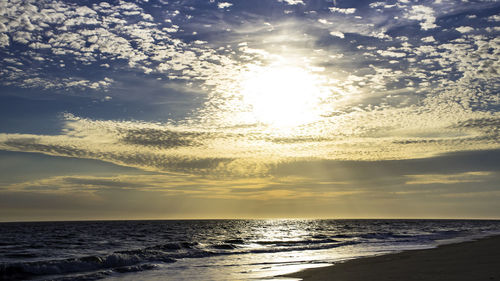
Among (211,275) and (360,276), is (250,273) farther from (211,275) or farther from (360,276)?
(360,276)

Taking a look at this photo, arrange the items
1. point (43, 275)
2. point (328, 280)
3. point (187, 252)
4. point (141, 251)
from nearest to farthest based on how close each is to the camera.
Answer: point (328, 280), point (43, 275), point (141, 251), point (187, 252)

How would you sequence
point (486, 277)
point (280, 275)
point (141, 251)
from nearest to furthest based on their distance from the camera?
point (486, 277), point (280, 275), point (141, 251)

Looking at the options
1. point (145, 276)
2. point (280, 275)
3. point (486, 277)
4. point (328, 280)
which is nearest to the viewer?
point (486, 277)

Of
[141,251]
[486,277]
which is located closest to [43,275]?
[141,251]

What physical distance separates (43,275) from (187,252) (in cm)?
1280

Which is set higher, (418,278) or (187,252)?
(418,278)

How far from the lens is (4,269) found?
71.6ft

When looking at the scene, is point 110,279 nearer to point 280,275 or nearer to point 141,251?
point 280,275

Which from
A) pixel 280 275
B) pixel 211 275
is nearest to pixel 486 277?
pixel 280 275

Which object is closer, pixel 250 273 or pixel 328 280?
pixel 328 280

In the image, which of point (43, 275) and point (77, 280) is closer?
point (77, 280)

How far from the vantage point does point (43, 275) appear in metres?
21.0

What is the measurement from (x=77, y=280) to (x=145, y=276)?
10.3 feet

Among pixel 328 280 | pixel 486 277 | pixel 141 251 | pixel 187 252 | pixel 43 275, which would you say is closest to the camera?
pixel 486 277
